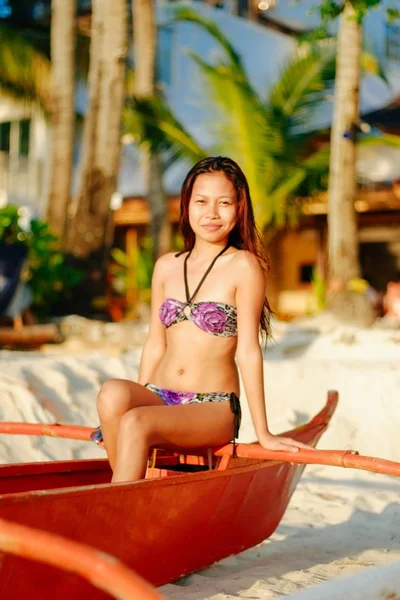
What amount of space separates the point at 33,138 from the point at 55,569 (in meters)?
20.1

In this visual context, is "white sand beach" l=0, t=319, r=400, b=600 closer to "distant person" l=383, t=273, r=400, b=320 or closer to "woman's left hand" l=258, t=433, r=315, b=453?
"woman's left hand" l=258, t=433, r=315, b=453

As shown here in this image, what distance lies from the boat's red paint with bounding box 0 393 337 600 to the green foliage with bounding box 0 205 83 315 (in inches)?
264

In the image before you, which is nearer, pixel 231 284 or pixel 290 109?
pixel 231 284

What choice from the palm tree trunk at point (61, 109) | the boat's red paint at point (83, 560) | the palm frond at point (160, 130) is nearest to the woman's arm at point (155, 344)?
the boat's red paint at point (83, 560)

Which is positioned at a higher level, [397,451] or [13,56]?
[13,56]

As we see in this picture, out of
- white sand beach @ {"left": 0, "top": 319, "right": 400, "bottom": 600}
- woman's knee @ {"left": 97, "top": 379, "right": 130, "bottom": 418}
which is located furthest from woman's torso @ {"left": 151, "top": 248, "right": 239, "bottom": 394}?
white sand beach @ {"left": 0, "top": 319, "right": 400, "bottom": 600}

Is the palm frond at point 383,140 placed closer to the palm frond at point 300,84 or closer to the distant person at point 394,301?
the palm frond at point 300,84

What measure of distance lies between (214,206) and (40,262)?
24.1 ft

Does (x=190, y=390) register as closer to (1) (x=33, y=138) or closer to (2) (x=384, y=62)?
(2) (x=384, y=62)

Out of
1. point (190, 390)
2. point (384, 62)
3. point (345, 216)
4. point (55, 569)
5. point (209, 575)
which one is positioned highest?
point (384, 62)

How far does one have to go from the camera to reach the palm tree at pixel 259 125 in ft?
47.5

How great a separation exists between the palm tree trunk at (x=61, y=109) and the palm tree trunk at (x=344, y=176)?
3714 millimetres

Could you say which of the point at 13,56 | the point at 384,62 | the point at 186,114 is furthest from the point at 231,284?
the point at 186,114

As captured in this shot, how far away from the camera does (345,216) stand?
42.3 ft
